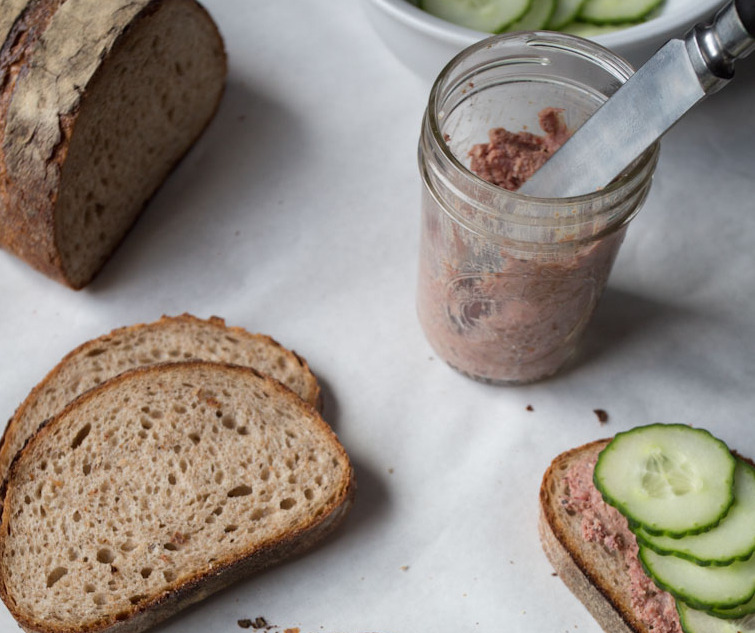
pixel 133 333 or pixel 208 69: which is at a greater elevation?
pixel 208 69

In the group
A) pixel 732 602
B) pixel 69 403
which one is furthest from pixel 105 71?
pixel 732 602

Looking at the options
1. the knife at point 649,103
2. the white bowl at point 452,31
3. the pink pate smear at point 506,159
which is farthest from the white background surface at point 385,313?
the knife at point 649,103

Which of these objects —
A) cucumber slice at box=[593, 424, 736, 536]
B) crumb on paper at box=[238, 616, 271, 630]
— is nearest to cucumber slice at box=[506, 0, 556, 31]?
cucumber slice at box=[593, 424, 736, 536]

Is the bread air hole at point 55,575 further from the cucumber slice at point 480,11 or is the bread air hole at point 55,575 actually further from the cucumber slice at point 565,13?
the cucumber slice at point 565,13

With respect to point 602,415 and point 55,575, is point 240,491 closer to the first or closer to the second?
point 55,575

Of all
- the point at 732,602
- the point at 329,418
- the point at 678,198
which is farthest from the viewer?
the point at 678,198

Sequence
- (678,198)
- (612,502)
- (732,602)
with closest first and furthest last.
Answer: (732,602) → (612,502) → (678,198)

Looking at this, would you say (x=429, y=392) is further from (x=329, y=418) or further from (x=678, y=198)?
(x=678, y=198)

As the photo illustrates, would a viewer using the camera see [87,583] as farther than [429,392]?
No

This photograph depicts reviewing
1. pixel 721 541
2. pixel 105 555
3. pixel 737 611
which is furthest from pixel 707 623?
pixel 105 555
